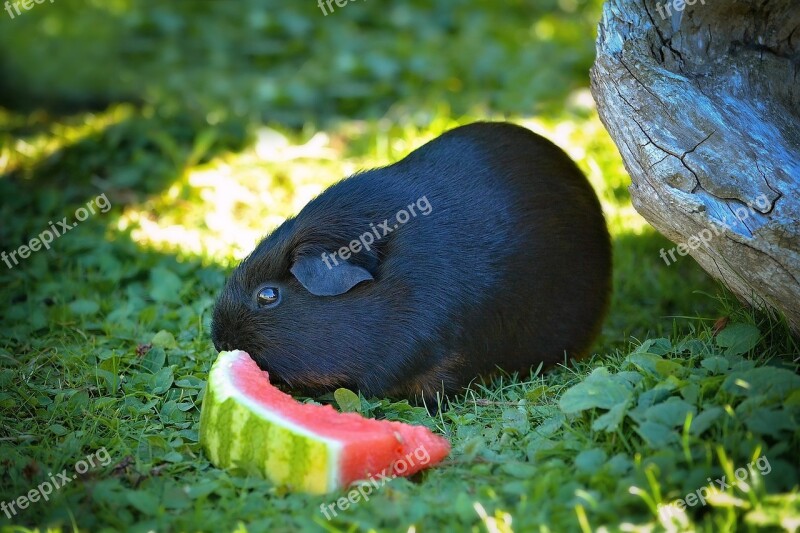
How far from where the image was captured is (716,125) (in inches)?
166

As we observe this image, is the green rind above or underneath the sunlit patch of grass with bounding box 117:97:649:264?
underneath

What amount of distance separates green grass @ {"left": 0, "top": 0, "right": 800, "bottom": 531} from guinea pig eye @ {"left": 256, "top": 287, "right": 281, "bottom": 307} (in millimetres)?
559

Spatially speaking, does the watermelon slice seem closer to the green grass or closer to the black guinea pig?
the green grass

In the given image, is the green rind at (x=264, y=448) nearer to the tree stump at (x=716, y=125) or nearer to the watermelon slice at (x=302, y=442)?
the watermelon slice at (x=302, y=442)

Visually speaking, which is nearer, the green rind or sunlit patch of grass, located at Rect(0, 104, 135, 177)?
the green rind

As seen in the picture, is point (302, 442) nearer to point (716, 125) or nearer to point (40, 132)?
point (716, 125)

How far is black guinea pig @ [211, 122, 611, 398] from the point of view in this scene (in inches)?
178

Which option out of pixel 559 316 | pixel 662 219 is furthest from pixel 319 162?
pixel 662 219

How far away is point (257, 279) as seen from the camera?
4648mm

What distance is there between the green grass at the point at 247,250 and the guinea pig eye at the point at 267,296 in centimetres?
56

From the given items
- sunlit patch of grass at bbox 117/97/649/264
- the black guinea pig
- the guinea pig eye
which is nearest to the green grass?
sunlit patch of grass at bbox 117/97/649/264

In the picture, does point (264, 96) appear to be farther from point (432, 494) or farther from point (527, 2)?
point (432, 494)

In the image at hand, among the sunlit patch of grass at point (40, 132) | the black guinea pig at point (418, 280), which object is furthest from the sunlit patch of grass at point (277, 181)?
the black guinea pig at point (418, 280)

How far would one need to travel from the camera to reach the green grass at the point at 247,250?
3371 millimetres
